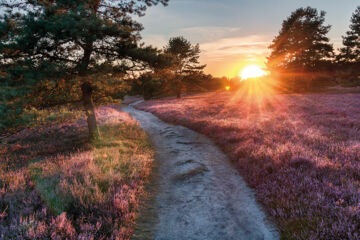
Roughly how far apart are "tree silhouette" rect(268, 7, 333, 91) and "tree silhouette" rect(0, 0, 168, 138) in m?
37.8

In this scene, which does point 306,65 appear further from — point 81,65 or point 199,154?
point 81,65

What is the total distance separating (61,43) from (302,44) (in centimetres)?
4156

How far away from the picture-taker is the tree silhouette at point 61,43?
5637 millimetres

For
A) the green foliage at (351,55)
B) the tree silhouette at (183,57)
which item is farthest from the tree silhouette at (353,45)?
the tree silhouette at (183,57)

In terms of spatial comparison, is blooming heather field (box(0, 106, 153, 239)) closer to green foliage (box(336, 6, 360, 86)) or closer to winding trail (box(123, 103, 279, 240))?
winding trail (box(123, 103, 279, 240))

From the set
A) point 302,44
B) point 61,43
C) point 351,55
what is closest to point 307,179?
point 61,43

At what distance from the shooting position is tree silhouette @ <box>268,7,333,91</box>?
109 ft

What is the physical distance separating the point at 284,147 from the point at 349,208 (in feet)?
11.9

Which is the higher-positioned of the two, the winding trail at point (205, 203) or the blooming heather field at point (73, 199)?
the blooming heather field at point (73, 199)

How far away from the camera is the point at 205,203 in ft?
14.8

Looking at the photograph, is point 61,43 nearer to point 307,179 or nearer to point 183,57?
point 307,179

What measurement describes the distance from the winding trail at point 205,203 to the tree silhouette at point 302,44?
124 feet

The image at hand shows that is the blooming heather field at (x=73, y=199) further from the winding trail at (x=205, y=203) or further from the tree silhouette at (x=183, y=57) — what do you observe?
the tree silhouette at (x=183, y=57)

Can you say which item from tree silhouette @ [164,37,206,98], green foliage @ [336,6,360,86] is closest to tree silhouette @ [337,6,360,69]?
green foliage @ [336,6,360,86]
